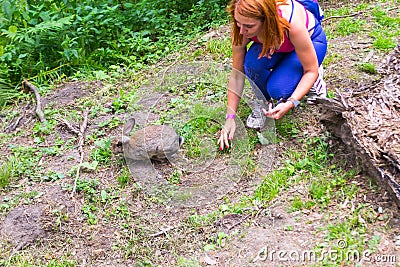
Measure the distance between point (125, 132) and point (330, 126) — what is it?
142 cm

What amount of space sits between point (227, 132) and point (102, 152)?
0.96 m

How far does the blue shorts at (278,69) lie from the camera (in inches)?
142

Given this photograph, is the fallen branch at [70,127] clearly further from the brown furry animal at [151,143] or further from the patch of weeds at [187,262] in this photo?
the patch of weeds at [187,262]

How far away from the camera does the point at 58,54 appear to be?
5387mm

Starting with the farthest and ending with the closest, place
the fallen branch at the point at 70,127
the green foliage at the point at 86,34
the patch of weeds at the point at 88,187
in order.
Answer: the green foliage at the point at 86,34 → the fallen branch at the point at 70,127 → the patch of weeds at the point at 88,187

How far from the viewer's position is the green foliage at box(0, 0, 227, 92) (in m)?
5.22

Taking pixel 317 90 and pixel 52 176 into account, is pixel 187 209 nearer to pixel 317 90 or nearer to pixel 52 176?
pixel 52 176

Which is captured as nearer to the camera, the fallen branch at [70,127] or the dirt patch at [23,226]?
the dirt patch at [23,226]

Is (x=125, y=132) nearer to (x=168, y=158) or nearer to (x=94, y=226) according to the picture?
(x=168, y=158)

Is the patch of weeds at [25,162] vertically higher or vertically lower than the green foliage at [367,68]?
higher

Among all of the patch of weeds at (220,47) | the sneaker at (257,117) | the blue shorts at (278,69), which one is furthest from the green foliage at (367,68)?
the patch of weeds at (220,47)

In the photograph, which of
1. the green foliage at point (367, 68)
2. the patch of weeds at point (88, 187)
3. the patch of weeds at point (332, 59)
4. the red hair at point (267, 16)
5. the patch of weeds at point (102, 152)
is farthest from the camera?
the patch of weeds at point (332, 59)

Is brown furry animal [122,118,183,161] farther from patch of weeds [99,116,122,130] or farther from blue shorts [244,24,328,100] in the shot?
blue shorts [244,24,328,100]

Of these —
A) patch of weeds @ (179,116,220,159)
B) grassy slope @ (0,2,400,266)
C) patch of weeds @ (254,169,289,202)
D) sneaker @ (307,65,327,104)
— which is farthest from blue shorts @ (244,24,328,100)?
patch of weeds @ (254,169,289,202)
